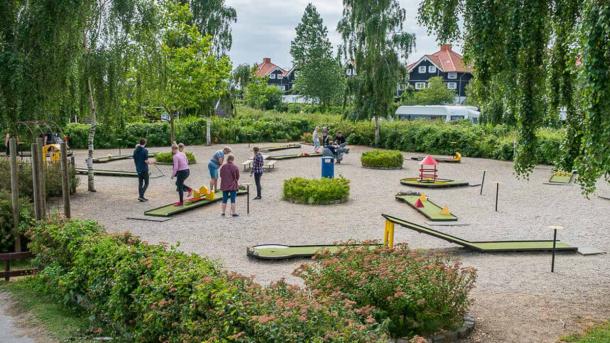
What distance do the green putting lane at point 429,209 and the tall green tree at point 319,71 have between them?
146 feet

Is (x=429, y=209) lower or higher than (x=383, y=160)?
lower

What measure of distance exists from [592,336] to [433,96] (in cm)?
5667

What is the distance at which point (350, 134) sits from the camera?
132ft

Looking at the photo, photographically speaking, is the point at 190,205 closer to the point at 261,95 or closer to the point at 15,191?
the point at 15,191

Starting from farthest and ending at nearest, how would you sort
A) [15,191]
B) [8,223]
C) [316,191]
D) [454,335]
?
[316,191]
[8,223]
[15,191]
[454,335]

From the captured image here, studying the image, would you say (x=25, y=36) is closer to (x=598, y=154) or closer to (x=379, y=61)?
(x=598, y=154)

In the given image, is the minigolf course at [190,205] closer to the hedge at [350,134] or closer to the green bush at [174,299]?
the green bush at [174,299]

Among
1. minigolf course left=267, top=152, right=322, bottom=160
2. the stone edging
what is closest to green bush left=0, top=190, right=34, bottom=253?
the stone edging

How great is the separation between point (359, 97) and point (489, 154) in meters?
9.18

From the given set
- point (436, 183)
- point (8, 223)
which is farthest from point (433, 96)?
point (8, 223)

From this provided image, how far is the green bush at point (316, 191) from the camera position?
17812 millimetres

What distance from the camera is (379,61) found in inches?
1421

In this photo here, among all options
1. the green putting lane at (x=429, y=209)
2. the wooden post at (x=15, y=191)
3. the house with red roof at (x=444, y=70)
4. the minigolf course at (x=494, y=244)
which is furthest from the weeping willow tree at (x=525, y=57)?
the house with red roof at (x=444, y=70)

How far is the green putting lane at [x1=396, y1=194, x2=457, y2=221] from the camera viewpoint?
51.8 ft
